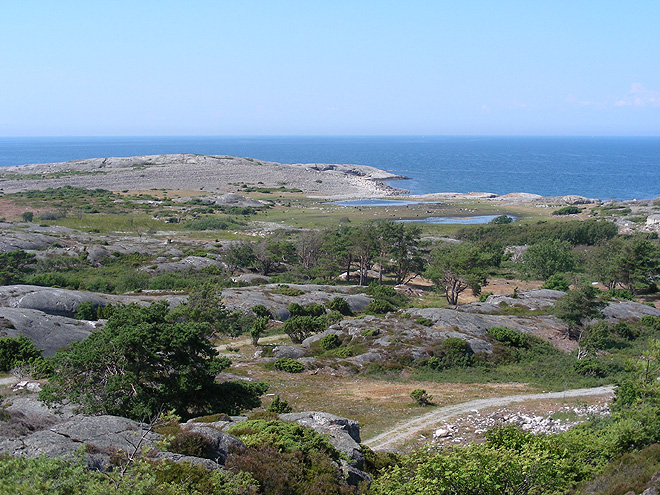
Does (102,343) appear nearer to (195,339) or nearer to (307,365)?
(195,339)

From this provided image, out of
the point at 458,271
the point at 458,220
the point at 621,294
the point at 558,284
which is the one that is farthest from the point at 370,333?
the point at 458,220

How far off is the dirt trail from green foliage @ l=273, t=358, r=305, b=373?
8.74 metres

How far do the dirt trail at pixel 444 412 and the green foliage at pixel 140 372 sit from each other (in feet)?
17.9

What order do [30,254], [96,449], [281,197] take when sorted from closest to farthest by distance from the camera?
[96,449], [30,254], [281,197]

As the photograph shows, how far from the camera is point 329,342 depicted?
32594mm

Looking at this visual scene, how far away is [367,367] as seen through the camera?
96.9 ft

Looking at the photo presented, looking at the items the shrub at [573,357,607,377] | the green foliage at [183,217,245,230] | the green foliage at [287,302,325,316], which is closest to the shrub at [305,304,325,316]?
the green foliage at [287,302,325,316]

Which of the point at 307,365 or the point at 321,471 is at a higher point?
the point at 321,471

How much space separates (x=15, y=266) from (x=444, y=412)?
163ft

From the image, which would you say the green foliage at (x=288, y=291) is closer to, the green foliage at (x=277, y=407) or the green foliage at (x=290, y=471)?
the green foliage at (x=277, y=407)

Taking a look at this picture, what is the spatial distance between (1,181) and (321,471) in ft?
555

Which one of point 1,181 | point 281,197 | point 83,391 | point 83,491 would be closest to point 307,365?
point 83,391

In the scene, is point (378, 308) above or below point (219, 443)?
below

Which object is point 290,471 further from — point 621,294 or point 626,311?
point 621,294
